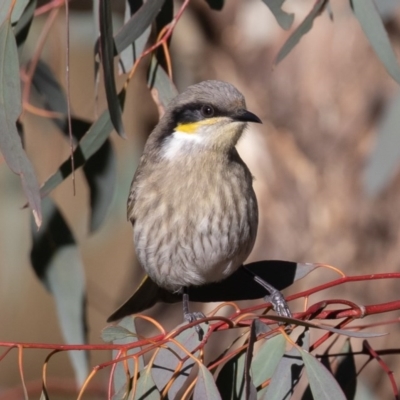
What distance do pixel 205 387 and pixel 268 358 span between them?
0.32 m

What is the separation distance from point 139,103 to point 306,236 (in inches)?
48.6

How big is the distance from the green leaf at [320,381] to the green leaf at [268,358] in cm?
18

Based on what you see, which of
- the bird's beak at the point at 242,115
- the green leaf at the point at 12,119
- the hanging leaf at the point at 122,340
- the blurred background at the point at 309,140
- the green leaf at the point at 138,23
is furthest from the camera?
the blurred background at the point at 309,140

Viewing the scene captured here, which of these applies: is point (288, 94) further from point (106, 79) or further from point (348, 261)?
point (106, 79)

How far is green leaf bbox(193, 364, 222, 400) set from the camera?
1.91 metres

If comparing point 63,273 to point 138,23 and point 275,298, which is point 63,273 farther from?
point 138,23

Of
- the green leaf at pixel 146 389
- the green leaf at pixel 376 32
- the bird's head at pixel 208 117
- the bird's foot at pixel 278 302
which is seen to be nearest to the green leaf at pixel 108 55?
the bird's head at pixel 208 117

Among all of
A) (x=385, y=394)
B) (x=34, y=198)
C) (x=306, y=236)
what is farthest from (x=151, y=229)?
(x=385, y=394)

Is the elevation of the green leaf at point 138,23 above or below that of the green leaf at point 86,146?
above

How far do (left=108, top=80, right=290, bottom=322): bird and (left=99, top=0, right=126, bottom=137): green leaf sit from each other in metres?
0.48

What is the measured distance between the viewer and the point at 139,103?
192 inches

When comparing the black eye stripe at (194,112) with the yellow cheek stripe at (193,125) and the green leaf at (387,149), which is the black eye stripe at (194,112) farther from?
the green leaf at (387,149)

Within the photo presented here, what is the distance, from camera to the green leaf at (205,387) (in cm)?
191

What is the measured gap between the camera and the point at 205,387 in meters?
1.92
